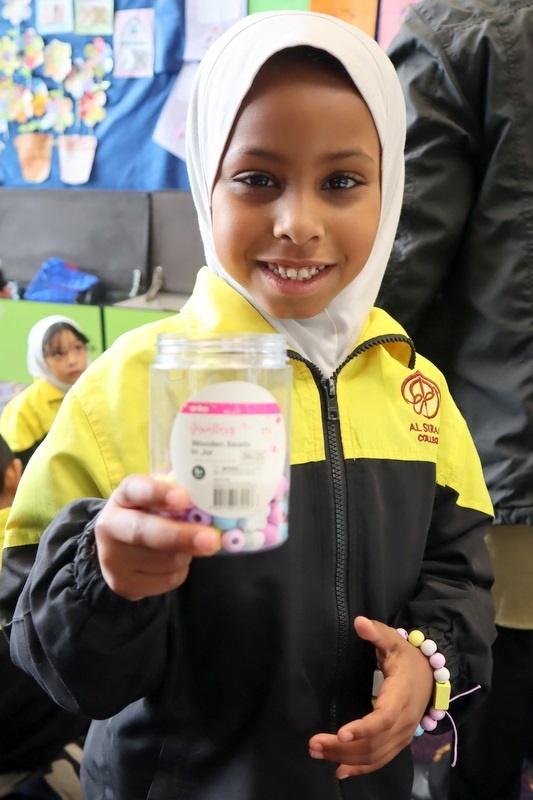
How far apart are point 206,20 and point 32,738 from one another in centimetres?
299

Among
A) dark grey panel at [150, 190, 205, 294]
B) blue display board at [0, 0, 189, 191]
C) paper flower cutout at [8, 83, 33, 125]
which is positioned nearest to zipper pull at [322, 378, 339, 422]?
dark grey panel at [150, 190, 205, 294]

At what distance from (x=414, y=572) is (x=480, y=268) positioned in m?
0.57

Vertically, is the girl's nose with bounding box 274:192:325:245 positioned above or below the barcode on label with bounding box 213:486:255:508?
above

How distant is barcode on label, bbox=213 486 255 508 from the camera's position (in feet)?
1.69

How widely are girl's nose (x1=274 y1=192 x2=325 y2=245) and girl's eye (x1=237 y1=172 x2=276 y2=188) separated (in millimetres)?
26

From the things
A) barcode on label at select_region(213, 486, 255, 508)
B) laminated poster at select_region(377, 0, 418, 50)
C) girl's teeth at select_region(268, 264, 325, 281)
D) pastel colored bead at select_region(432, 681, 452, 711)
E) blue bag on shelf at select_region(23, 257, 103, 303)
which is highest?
laminated poster at select_region(377, 0, 418, 50)

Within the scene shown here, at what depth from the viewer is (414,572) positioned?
34.9 inches

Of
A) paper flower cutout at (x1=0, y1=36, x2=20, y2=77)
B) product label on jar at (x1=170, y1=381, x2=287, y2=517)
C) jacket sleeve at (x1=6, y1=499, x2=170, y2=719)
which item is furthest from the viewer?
paper flower cutout at (x1=0, y1=36, x2=20, y2=77)

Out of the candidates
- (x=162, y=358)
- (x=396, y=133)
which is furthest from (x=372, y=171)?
(x=162, y=358)

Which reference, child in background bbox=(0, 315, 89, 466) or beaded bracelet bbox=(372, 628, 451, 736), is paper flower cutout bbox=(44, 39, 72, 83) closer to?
child in background bbox=(0, 315, 89, 466)

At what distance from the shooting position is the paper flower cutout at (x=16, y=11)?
3689 millimetres

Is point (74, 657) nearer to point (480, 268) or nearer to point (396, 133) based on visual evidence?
point (396, 133)

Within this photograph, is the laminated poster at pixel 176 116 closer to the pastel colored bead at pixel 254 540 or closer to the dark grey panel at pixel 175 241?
the dark grey panel at pixel 175 241

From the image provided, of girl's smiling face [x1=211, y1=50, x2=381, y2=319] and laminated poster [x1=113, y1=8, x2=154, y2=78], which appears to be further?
laminated poster [x1=113, y1=8, x2=154, y2=78]
